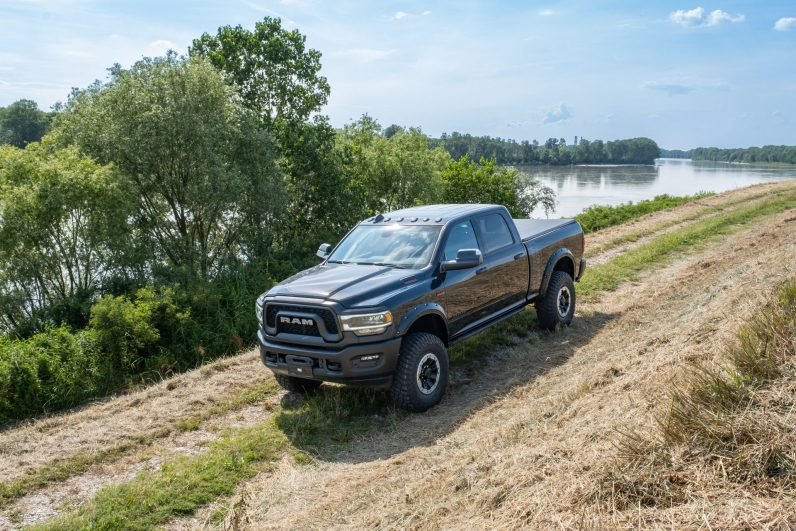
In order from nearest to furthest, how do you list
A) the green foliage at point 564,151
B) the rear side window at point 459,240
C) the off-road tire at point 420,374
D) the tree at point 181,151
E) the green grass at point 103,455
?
the green grass at point 103,455
the off-road tire at point 420,374
the rear side window at point 459,240
the tree at point 181,151
the green foliage at point 564,151

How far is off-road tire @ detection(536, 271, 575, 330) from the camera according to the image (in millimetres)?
8586

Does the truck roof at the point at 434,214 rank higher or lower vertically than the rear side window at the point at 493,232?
higher

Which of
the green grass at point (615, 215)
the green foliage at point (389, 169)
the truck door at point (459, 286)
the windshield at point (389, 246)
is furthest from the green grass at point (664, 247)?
the green foliage at point (389, 169)

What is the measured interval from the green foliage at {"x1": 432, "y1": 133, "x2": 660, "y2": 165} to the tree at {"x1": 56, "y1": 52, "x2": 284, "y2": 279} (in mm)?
75311

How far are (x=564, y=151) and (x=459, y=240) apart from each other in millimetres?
101558

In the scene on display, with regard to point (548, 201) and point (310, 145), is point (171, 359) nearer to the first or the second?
point (310, 145)

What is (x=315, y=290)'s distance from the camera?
6086 millimetres

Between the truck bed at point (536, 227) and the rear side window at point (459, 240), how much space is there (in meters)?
1.14

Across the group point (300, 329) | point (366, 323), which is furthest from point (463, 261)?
point (300, 329)

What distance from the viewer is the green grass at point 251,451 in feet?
14.9

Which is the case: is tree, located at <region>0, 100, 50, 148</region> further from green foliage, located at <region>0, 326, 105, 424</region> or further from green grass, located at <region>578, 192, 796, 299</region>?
green grass, located at <region>578, 192, 796, 299</region>

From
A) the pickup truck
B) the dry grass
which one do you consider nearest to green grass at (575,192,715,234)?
the pickup truck

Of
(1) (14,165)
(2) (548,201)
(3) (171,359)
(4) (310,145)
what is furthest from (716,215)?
(2) (548,201)

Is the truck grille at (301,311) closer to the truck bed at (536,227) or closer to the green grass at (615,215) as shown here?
the truck bed at (536,227)
